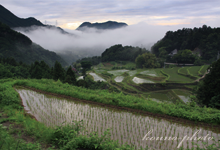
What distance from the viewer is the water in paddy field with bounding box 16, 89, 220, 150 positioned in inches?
188

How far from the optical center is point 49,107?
7.35m

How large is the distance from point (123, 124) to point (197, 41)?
62.8 metres

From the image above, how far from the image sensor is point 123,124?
18.9ft

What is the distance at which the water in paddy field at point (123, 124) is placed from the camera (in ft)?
15.7

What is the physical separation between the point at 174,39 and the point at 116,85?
50895 millimetres

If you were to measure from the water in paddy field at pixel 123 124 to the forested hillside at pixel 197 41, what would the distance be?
52.3 meters

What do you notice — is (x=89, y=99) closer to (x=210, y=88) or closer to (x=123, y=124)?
(x=123, y=124)

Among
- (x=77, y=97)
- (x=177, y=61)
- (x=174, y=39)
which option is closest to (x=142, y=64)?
(x=177, y=61)

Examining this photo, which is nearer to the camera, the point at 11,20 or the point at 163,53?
the point at 163,53

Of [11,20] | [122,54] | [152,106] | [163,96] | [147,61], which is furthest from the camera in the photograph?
[11,20]

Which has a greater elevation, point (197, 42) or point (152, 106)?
point (197, 42)

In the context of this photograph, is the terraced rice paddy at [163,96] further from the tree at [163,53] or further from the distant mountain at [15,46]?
the distant mountain at [15,46]

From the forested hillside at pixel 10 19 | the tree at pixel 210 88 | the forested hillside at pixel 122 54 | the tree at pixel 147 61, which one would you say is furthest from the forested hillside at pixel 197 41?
the forested hillside at pixel 10 19

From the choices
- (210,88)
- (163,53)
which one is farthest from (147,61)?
(210,88)
